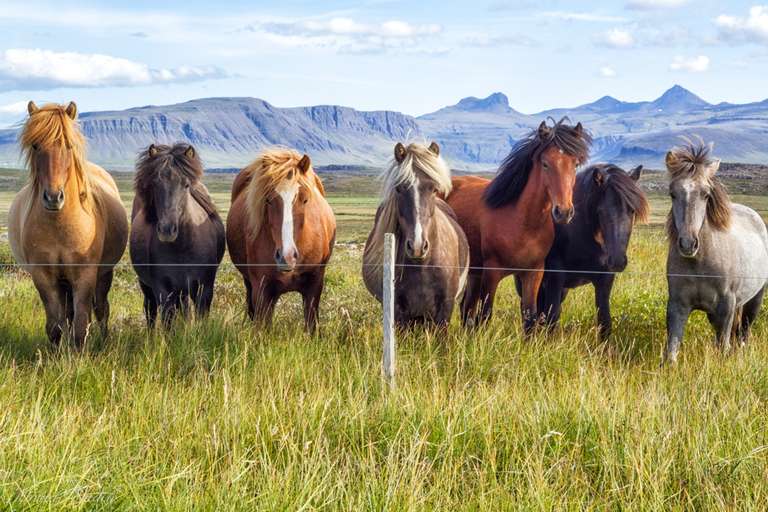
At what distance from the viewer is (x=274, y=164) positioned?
281 inches

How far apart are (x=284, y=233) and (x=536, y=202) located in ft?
8.88

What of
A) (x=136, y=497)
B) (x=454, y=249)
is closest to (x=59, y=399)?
(x=136, y=497)

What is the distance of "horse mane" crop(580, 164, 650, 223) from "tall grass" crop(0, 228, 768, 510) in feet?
5.73

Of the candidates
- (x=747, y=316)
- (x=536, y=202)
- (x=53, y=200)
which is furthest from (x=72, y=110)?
(x=747, y=316)

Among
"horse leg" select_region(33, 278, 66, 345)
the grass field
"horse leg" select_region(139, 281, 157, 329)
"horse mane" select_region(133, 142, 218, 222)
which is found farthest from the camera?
"horse leg" select_region(139, 281, 157, 329)

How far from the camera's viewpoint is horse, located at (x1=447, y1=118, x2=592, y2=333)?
7.37m

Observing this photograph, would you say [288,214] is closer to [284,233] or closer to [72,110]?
[284,233]

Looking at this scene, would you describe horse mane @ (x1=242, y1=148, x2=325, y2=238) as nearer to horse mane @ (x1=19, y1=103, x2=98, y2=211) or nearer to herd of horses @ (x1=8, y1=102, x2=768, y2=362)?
herd of horses @ (x1=8, y1=102, x2=768, y2=362)

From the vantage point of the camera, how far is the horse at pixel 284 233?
268 inches

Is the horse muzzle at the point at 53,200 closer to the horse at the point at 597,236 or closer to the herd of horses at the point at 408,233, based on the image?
the herd of horses at the point at 408,233

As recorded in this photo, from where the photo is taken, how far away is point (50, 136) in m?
6.48

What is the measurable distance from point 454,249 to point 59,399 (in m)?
3.56

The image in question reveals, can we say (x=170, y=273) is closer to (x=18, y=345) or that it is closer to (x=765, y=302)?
(x=18, y=345)

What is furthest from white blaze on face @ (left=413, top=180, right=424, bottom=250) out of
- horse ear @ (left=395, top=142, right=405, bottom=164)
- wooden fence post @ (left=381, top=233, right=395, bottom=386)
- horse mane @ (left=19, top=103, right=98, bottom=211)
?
horse mane @ (left=19, top=103, right=98, bottom=211)
